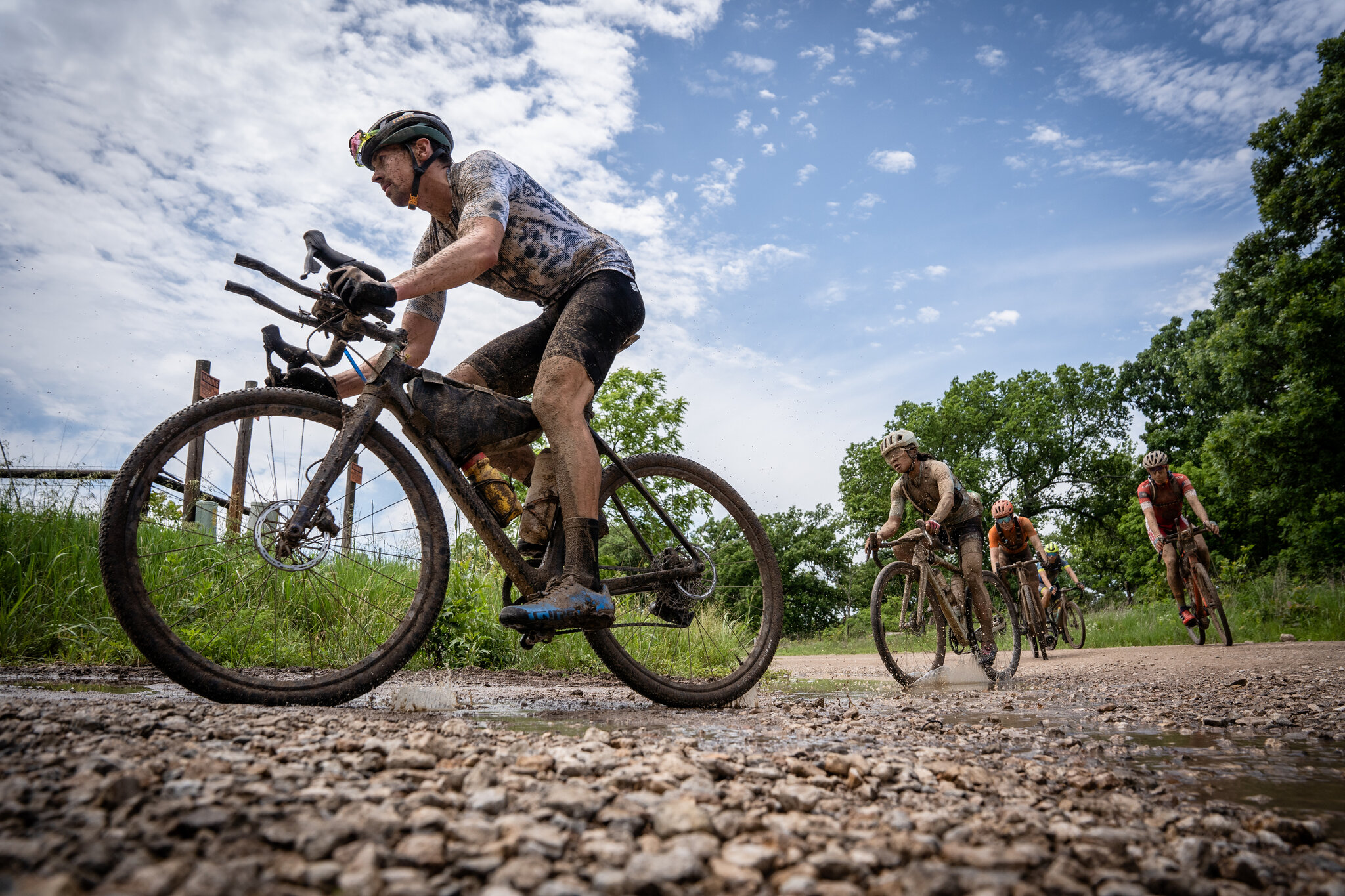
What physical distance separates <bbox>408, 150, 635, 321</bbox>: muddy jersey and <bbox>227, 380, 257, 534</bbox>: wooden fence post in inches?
41.3

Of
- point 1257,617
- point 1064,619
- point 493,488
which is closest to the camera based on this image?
point 493,488

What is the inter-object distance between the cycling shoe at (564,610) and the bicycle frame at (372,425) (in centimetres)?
20

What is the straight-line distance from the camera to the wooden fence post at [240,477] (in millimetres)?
2746

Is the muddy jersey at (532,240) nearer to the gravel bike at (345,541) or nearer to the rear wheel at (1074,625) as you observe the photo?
the gravel bike at (345,541)

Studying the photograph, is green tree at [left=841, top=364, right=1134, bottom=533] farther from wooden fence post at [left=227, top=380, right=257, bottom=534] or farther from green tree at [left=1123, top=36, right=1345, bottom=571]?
wooden fence post at [left=227, top=380, right=257, bottom=534]

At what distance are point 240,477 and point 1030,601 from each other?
10834 millimetres

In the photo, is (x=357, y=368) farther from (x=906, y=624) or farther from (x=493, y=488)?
(x=906, y=624)

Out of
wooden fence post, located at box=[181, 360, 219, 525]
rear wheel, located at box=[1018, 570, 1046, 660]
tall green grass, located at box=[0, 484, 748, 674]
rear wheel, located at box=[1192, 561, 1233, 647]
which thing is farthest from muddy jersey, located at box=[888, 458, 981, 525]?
wooden fence post, located at box=[181, 360, 219, 525]

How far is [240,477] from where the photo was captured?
295cm

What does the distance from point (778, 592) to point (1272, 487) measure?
20.4 metres

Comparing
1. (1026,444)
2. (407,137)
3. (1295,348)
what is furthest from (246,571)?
(1026,444)

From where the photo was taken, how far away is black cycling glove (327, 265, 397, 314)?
2.64m

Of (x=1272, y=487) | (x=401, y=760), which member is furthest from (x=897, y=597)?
(x=1272, y=487)

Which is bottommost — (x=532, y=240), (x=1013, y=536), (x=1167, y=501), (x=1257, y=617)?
(x=1257, y=617)
